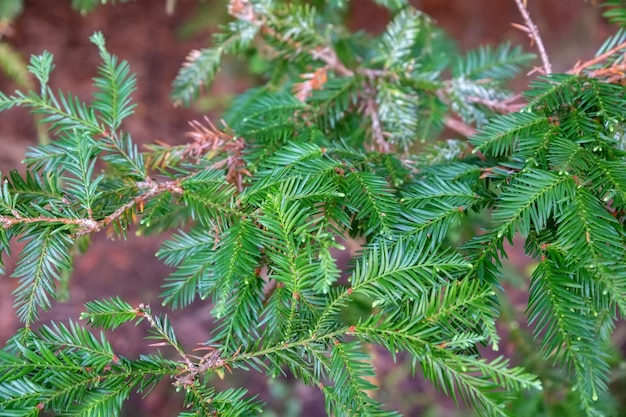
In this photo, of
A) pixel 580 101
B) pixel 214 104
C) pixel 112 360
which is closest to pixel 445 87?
pixel 580 101

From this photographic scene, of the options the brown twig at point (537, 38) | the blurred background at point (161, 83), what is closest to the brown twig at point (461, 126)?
the brown twig at point (537, 38)

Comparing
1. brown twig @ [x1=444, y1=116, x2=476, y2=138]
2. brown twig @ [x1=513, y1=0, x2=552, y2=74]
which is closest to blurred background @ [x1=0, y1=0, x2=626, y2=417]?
brown twig @ [x1=444, y1=116, x2=476, y2=138]

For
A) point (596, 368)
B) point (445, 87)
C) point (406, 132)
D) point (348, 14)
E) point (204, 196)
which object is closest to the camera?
point (596, 368)

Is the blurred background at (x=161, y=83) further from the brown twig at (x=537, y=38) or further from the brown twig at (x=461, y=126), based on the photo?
the brown twig at (x=537, y=38)

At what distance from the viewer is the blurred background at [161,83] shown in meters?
2.84

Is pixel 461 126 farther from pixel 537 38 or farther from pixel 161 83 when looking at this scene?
pixel 161 83

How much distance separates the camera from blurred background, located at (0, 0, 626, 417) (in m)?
2.84

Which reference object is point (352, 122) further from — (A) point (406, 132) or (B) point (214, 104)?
(B) point (214, 104)

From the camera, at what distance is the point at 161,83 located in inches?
133

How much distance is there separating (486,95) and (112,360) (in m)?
1.11

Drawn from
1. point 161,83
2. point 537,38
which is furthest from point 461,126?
point 161,83

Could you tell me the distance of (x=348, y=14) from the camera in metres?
2.38

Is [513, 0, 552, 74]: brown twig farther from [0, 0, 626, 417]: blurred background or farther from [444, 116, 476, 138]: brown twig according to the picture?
[0, 0, 626, 417]: blurred background

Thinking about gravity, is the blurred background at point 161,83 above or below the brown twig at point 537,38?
below
